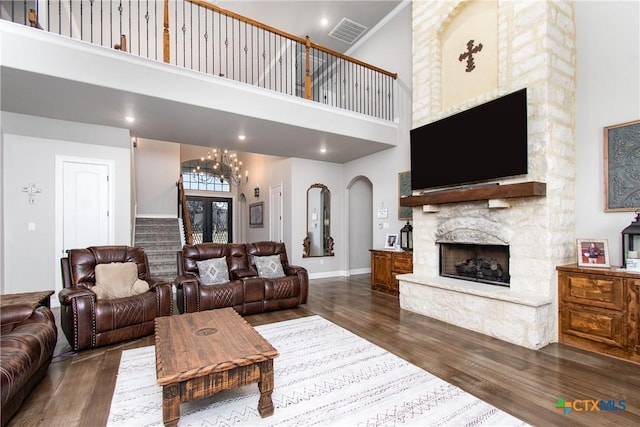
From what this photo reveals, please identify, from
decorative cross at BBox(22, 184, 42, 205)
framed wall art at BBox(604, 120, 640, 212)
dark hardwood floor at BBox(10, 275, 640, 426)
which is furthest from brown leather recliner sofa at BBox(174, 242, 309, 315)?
framed wall art at BBox(604, 120, 640, 212)

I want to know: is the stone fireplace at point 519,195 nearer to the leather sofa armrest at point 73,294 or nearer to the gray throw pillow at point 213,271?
the gray throw pillow at point 213,271

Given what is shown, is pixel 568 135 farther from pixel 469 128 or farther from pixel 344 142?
pixel 344 142

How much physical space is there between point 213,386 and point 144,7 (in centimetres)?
741

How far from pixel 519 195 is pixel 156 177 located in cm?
867

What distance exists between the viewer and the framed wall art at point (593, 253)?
2982 mm

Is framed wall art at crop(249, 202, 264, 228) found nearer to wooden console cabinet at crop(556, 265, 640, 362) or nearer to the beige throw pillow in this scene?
the beige throw pillow

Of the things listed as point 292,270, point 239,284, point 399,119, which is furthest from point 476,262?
point 239,284

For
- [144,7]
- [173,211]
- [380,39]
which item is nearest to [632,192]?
[380,39]

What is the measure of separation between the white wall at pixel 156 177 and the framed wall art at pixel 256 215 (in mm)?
2173

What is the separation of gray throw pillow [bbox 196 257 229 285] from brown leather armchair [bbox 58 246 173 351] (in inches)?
25.3

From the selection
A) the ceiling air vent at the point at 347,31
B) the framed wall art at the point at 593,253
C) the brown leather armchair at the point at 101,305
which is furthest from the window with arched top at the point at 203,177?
the framed wall art at the point at 593,253

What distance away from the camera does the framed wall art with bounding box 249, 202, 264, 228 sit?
8672mm

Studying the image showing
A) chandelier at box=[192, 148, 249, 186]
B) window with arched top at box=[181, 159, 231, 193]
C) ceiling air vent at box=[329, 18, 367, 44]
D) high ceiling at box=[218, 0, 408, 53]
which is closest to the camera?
high ceiling at box=[218, 0, 408, 53]

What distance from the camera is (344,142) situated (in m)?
5.64
